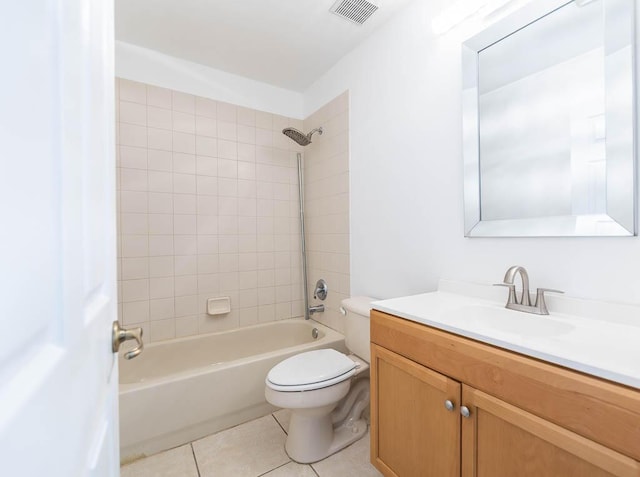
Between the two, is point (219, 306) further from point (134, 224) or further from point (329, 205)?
point (329, 205)

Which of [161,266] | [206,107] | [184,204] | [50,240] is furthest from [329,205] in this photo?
[50,240]

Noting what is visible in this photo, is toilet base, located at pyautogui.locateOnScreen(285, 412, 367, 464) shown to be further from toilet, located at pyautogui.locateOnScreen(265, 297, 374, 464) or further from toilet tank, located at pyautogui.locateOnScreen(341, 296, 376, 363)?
toilet tank, located at pyautogui.locateOnScreen(341, 296, 376, 363)

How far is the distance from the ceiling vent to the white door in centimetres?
143

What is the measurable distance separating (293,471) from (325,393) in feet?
1.28

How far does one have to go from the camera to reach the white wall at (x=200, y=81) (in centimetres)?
194

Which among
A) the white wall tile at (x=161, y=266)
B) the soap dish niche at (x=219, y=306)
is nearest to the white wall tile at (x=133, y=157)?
the white wall tile at (x=161, y=266)

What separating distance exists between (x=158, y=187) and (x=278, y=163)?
0.95 metres

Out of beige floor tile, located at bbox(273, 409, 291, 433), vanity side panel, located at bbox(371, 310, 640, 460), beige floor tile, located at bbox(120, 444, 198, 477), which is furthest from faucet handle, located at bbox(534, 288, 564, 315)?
beige floor tile, located at bbox(120, 444, 198, 477)

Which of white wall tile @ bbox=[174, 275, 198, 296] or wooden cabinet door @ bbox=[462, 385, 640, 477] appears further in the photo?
white wall tile @ bbox=[174, 275, 198, 296]

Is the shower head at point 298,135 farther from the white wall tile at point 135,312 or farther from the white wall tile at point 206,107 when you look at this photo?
the white wall tile at point 135,312

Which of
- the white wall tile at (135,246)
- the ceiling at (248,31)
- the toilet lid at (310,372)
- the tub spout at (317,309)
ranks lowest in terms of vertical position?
the toilet lid at (310,372)

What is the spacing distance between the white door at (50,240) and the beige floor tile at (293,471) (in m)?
1.09

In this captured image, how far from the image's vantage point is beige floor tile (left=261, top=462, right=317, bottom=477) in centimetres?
134

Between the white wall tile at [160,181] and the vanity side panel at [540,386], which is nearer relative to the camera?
the vanity side panel at [540,386]
